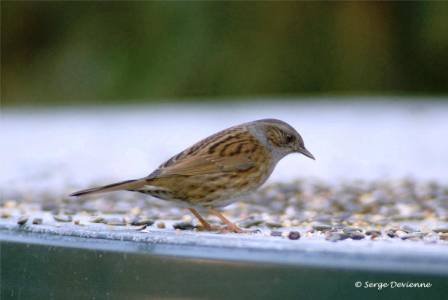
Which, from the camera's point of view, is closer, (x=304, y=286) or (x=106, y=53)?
(x=304, y=286)

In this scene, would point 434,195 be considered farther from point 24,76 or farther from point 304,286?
point 24,76

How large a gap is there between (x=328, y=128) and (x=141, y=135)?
1.49 m

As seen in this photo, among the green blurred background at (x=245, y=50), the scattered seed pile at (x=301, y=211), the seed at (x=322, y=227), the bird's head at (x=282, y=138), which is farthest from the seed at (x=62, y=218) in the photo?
the green blurred background at (x=245, y=50)

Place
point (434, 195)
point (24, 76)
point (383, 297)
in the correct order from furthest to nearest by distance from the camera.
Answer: point (24, 76) → point (434, 195) → point (383, 297)

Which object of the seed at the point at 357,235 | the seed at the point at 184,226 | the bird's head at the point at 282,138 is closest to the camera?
the seed at the point at 357,235

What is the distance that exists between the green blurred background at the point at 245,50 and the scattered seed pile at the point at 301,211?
5717 mm

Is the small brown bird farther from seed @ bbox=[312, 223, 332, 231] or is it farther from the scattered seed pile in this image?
seed @ bbox=[312, 223, 332, 231]

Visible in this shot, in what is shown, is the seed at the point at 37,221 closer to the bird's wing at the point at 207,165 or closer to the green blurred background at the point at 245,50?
the bird's wing at the point at 207,165

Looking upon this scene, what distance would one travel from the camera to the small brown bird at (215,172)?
4234mm

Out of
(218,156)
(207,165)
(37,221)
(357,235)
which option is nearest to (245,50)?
(218,156)

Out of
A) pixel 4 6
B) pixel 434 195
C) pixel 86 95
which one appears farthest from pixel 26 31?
pixel 434 195

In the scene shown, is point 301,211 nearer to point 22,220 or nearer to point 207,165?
point 207,165

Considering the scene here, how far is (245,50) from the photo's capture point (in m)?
11.8

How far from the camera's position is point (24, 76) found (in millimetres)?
13141
